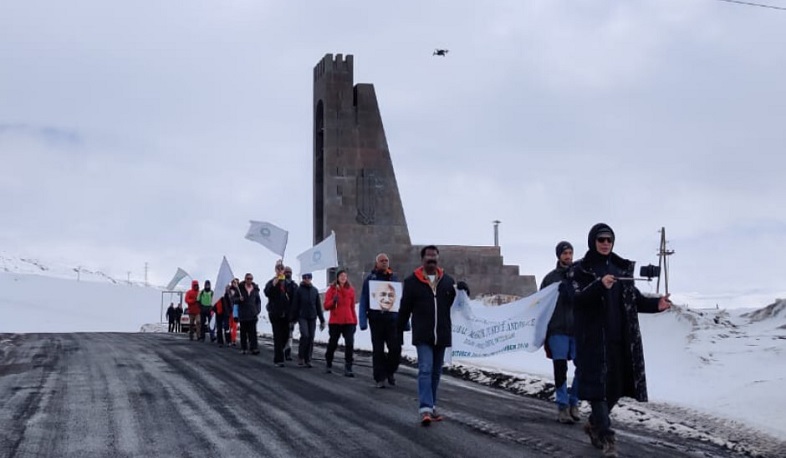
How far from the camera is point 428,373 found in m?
9.48

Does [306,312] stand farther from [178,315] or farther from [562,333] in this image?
[178,315]

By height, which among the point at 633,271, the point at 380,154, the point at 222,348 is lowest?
the point at 222,348

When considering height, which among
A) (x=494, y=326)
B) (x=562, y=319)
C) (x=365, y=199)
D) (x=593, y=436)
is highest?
(x=365, y=199)

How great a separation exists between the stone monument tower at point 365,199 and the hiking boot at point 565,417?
29.5 m

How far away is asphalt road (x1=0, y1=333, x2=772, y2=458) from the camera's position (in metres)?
7.86

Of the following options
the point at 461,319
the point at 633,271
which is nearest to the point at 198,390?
the point at 461,319

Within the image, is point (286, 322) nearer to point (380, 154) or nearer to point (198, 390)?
point (198, 390)

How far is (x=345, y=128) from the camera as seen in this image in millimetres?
40156

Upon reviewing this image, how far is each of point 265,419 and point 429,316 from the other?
6.67ft

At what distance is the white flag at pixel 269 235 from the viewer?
20.1 m

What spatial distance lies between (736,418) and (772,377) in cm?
306

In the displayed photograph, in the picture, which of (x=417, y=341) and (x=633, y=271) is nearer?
(x=633, y=271)

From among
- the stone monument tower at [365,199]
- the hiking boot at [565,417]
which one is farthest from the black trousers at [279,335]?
the stone monument tower at [365,199]

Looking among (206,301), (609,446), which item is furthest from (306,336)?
(206,301)
